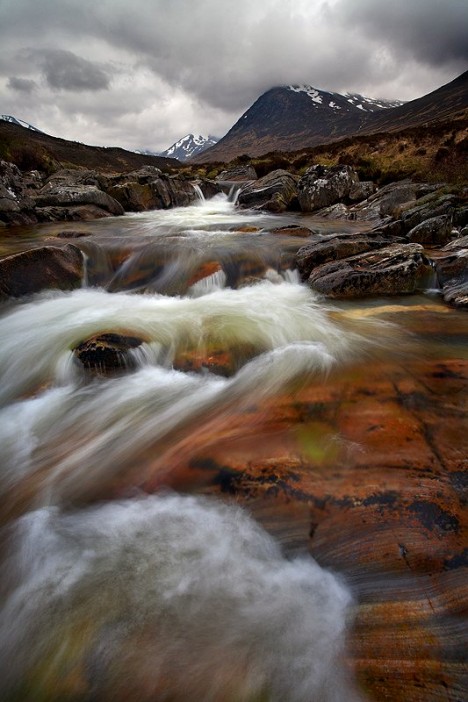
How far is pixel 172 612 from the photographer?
93.5 inches

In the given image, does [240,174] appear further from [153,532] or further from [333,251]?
[153,532]

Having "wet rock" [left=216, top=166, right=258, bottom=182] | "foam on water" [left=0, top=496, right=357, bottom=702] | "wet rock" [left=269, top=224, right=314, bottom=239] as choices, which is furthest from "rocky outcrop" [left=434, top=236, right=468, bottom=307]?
"wet rock" [left=216, top=166, right=258, bottom=182]

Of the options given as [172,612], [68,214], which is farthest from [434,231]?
[68,214]

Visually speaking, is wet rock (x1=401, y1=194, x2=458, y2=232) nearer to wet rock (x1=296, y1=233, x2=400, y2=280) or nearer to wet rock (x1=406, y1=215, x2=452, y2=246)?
wet rock (x1=406, y1=215, x2=452, y2=246)

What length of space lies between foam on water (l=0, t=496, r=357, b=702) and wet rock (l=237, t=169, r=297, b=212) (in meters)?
19.6

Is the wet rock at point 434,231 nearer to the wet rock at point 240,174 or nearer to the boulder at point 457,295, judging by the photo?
the boulder at point 457,295

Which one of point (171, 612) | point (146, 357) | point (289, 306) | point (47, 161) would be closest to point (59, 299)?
point (146, 357)

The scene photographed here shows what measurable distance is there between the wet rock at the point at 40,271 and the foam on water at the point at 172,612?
6.48m

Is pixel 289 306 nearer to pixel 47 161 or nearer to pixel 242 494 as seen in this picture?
pixel 242 494

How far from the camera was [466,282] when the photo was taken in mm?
7754

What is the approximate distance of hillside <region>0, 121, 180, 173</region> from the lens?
3086 centimetres

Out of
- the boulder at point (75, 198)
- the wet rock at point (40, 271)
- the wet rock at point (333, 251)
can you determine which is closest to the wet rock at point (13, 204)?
the boulder at point (75, 198)

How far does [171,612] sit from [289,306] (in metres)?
6.10

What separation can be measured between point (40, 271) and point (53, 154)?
162ft
